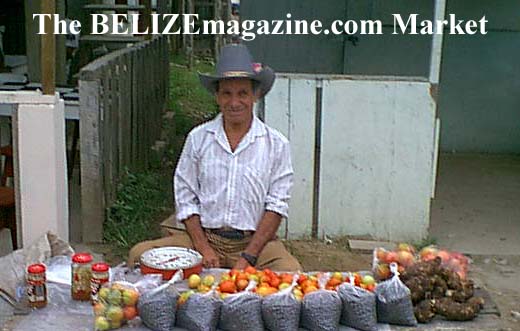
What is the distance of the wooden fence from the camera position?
4.91 m

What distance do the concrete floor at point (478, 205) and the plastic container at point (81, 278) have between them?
3241 mm

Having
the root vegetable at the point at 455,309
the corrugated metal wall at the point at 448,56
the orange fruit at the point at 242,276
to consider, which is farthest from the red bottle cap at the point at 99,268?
the corrugated metal wall at the point at 448,56

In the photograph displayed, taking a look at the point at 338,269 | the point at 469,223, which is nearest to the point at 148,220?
the point at 338,269

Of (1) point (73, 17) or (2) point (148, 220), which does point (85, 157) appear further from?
(1) point (73, 17)

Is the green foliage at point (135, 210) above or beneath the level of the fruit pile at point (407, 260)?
beneath

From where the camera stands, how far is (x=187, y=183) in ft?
11.4

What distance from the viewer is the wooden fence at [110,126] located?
4914 millimetres

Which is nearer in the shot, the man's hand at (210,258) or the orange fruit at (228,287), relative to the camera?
the orange fruit at (228,287)

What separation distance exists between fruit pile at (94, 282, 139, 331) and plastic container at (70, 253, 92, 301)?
210 mm

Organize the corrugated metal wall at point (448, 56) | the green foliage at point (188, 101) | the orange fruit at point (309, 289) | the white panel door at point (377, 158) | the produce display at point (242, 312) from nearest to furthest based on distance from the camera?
1. the produce display at point (242, 312)
2. the orange fruit at point (309, 289)
3. the white panel door at point (377, 158)
4. the corrugated metal wall at point (448, 56)
5. the green foliage at point (188, 101)

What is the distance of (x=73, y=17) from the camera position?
10.5 m

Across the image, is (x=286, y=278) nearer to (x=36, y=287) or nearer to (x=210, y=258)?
(x=210, y=258)

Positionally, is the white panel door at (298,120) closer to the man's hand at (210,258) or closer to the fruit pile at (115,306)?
the man's hand at (210,258)

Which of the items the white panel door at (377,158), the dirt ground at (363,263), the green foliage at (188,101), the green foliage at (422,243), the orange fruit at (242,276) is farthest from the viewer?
the green foliage at (188,101)
